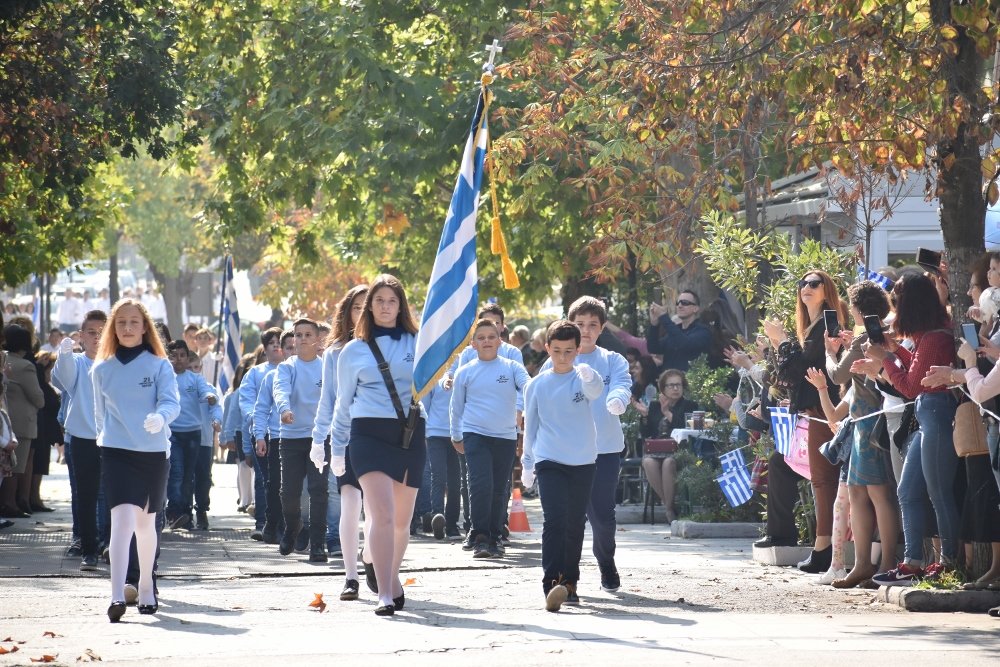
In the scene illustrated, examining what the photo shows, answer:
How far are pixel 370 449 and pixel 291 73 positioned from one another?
13420 millimetres

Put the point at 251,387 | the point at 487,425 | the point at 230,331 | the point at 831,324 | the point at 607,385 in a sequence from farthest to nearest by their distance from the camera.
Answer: the point at 230,331
the point at 251,387
the point at 487,425
the point at 831,324
the point at 607,385

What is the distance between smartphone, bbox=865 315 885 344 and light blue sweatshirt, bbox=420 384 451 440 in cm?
605

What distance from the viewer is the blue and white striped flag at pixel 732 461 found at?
14.6 meters

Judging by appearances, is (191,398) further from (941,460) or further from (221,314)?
(221,314)

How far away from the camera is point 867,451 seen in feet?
Answer: 37.3

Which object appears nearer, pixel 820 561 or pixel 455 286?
pixel 455 286

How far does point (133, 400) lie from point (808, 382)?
4922 millimetres

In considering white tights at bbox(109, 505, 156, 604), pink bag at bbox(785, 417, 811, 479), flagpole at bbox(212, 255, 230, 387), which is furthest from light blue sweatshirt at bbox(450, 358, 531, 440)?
flagpole at bbox(212, 255, 230, 387)

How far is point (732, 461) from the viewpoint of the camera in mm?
14641


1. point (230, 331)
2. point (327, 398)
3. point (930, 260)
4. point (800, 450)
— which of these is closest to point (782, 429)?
point (800, 450)

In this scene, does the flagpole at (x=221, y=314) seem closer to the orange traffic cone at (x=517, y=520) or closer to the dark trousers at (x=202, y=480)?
the dark trousers at (x=202, y=480)

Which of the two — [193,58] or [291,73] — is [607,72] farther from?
[193,58]

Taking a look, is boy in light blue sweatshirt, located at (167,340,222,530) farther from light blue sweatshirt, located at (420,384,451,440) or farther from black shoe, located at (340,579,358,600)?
black shoe, located at (340,579,358,600)

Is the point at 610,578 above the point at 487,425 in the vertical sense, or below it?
below
